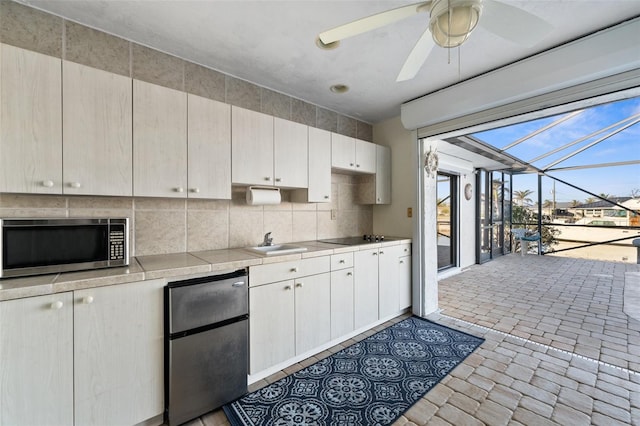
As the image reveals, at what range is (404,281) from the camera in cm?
324

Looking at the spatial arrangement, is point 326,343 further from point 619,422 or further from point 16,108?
point 16,108

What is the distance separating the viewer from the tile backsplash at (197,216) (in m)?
1.72

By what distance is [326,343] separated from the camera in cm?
247

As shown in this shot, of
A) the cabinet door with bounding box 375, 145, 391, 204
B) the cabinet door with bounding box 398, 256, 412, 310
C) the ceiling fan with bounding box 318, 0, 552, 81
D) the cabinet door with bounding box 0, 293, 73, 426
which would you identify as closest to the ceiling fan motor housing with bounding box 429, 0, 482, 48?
the ceiling fan with bounding box 318, 0, 552, 81

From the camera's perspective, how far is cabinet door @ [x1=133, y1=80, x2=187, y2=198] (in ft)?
5.78

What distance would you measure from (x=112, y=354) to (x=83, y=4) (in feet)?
7.11

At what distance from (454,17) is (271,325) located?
7.37ft

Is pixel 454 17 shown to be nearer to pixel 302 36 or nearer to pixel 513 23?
pixel 513 23

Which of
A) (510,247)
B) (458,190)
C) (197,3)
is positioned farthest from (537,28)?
(510,247)

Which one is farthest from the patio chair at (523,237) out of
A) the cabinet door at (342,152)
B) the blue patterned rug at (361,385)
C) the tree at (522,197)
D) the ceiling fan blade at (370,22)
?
the ceiling fan blade at (370,22)

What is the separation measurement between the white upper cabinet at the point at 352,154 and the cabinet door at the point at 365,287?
1030 millimetres

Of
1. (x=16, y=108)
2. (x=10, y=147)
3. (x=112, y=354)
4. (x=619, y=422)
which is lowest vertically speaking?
(x=619, y=422)

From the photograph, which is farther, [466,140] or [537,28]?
[466,140]

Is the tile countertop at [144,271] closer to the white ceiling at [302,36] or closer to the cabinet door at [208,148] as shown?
the cabinet door at [208,148]
